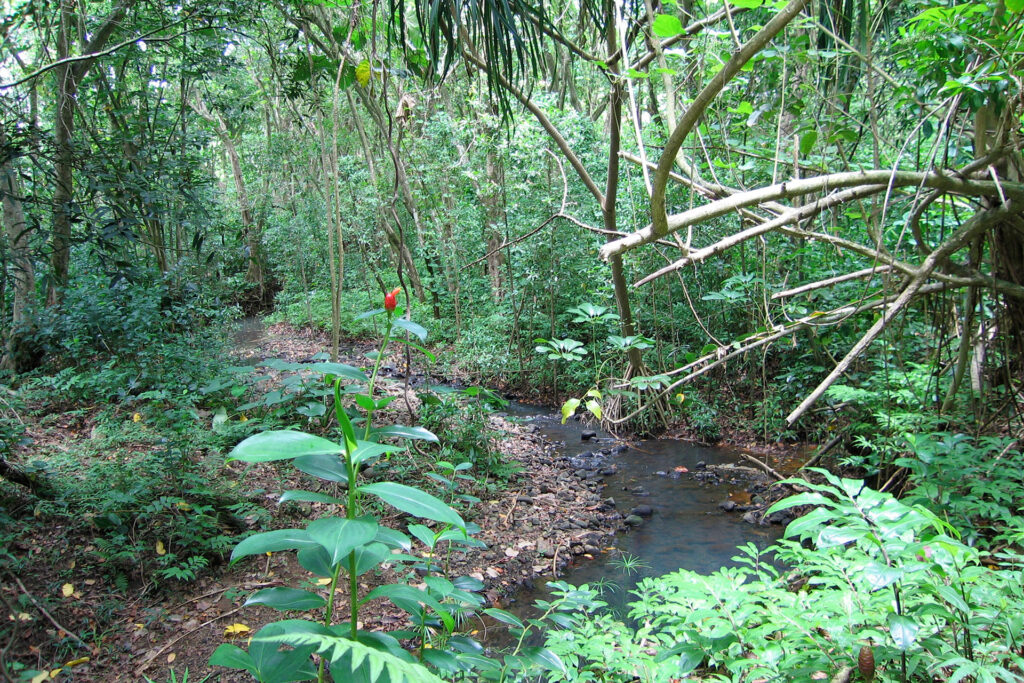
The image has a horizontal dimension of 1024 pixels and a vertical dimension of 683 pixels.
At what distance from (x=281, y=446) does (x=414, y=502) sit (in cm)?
25

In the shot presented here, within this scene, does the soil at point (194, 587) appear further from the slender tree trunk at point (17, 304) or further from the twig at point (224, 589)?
the slender tree trunk at point (17, 304)

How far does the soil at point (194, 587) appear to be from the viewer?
A: 2436 millimetres

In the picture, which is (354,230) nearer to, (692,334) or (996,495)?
(692,334)

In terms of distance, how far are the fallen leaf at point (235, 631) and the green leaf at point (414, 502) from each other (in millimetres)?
2125

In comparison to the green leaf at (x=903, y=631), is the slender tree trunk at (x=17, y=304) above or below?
above

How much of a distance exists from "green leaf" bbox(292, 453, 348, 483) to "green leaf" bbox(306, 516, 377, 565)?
4.9 inches

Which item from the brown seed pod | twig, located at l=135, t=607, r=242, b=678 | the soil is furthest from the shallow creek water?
the brown seed pod

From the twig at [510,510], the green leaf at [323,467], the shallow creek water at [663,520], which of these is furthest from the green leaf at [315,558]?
the twig at [510,510]

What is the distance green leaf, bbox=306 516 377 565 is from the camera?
0.92 metres

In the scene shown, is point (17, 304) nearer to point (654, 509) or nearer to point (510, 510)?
point (510, 510)

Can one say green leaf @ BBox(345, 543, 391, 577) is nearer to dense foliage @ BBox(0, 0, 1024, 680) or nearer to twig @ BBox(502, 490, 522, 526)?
dense foliage @ BBox(0, 0, 1024, 680)

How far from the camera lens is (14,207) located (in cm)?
529

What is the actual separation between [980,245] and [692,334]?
4037mm

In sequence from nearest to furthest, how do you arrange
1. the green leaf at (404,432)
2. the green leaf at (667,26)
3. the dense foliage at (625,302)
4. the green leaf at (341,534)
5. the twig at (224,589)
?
1. the green leaf at (341,534)
2. the green leaf at (404,432)
3. the dense foliage at (625,302)
4. the green leaf at (667,26)
5. the twig at (224,589)
